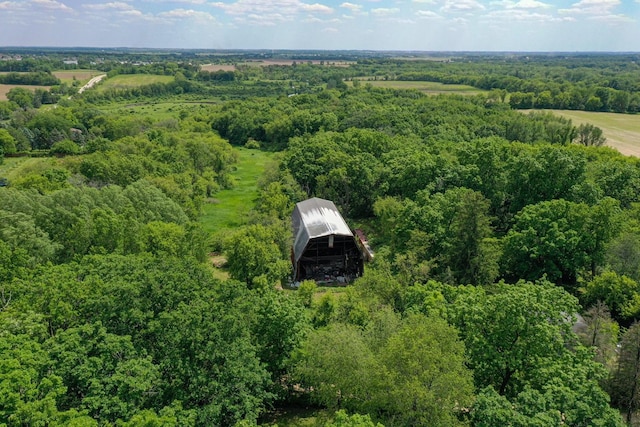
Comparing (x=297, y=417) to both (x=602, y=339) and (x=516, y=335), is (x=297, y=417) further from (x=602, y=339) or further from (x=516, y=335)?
(x=602, y=339)

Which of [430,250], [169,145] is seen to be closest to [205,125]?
[169,145]

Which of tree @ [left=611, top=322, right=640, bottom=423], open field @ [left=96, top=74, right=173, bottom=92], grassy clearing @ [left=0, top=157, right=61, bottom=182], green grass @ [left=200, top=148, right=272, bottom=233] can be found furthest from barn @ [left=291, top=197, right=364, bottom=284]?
open field @ [left=96, top=74, right=173, bottom=92]

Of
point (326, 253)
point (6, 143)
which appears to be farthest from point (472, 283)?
point (6, 143)

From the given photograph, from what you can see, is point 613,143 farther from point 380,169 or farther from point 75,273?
point 75,273

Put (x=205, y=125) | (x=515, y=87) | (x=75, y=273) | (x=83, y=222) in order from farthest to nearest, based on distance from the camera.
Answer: (x=515, y=87) < (x=205, y=125) < (x=83, y=222) < (x=75, y=273)

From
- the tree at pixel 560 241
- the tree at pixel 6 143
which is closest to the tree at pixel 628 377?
the tree at pixel 560 241

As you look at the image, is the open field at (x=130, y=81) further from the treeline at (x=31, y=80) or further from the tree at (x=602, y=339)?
the tree at (x=602, y=339)
